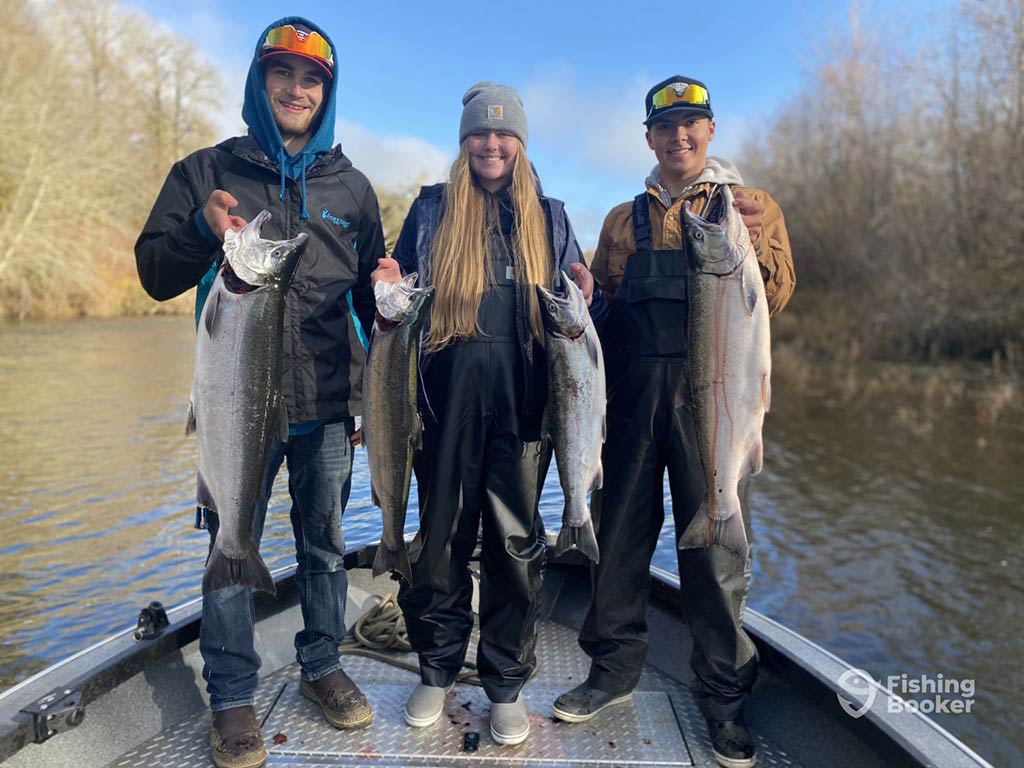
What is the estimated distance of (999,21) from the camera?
2138 centimetres

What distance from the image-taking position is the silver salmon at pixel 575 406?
120 inches

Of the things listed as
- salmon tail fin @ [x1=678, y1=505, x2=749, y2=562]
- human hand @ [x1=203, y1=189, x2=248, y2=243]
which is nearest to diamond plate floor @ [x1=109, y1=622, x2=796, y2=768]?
salmon tail fin @ [x1=678, y1=505, x2=749, y2=562]

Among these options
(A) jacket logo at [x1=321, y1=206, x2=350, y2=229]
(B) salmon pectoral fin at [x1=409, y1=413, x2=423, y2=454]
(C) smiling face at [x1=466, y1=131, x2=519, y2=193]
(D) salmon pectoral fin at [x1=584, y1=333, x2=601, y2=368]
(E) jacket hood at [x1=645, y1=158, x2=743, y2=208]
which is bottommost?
(B) salmon pectoral fin at [x1=409, y1=413, x2=423, y2=454]

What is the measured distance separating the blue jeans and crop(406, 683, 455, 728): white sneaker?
41 centimetres

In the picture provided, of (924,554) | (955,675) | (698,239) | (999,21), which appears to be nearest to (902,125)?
(999,21)

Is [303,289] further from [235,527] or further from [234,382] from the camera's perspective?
[235,527]

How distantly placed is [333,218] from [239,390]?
88cm

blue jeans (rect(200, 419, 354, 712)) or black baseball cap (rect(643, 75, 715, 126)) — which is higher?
black baseball cap (rect(643, 75, 715, 126))

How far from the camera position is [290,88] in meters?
3.12

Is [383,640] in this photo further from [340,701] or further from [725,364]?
[725,364]

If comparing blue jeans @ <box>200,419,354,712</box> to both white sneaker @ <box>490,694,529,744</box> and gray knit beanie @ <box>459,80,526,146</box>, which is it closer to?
white sneaker @ <box>490,694,529,744</box>

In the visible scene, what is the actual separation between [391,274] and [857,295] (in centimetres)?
2746

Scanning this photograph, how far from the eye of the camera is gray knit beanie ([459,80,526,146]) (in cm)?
322

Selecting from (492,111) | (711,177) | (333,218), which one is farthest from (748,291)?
(333,218)
